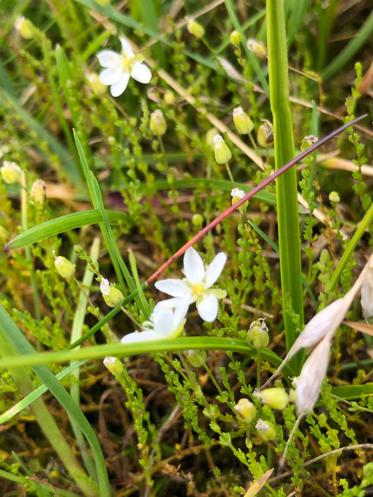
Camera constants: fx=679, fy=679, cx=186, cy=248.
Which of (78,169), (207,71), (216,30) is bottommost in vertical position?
(78,169)

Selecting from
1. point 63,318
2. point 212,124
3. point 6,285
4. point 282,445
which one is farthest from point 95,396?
point 212,124

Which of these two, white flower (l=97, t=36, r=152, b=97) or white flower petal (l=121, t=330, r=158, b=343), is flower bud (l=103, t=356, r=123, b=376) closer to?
white flower petal (l=121, t=330, r=158, b=343)

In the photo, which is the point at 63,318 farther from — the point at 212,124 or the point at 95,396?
the point at 212,124

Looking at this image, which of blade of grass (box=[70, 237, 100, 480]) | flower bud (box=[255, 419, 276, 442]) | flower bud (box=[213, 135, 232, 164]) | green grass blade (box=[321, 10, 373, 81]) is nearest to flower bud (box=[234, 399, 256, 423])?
flower bud (box=[255, 419, 276, 442])

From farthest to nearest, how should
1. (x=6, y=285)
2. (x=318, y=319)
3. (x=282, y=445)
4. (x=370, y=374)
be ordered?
(x=6, y=285) → (x=370, y=374) → (x=282, y=445) → (x=318, y=319)

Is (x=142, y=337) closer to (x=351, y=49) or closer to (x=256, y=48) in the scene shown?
(x=256, y=48)

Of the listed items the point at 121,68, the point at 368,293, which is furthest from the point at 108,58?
the point at 368,293
